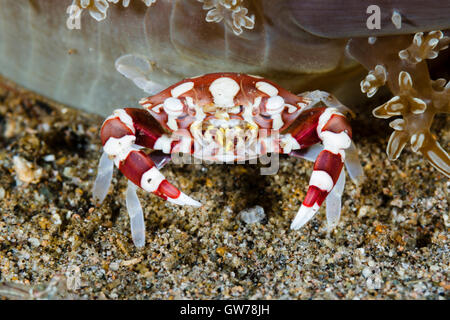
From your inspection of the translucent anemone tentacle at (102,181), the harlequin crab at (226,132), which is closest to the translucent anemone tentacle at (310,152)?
the harlequin crab at (226,132)

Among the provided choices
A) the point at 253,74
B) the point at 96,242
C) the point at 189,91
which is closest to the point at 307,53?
Result: the point at 253,74

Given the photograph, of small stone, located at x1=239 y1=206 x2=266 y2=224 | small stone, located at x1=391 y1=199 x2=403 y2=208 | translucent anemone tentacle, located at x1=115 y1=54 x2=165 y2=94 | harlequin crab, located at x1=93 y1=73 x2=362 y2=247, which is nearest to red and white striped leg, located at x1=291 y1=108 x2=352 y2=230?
harlequin crab, located at x1=93 y1=73 x2=362 y2=247

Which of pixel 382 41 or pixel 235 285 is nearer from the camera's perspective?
pixel 235 285

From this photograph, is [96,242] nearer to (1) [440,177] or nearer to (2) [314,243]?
(2) [314,243]

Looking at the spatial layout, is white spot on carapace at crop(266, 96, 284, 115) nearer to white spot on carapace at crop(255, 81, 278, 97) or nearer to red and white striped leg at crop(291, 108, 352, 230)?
white spot on carapace at crop(255, 81, 278, 97)

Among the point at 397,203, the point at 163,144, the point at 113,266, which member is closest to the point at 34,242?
the point at 113,266
